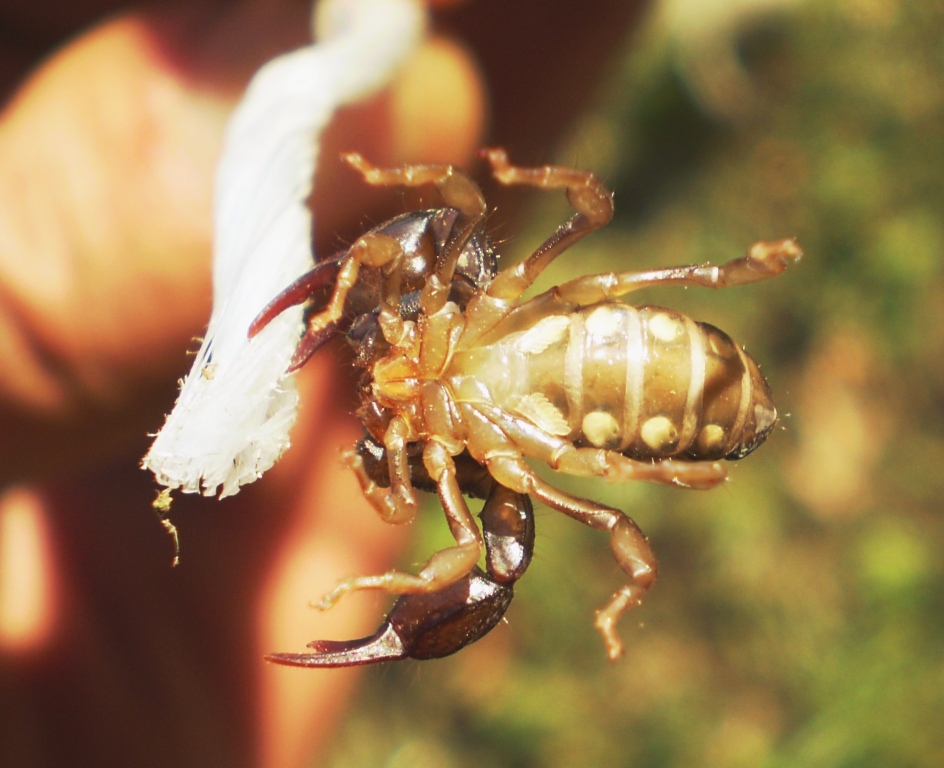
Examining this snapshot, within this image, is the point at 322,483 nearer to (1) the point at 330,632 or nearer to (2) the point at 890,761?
(1) the point at 330,632

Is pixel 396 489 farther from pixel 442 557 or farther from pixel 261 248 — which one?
pixel 261 248

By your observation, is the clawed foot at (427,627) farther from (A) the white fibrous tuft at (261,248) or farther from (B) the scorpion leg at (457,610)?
(A) the white fibrous tuft at (261,248)

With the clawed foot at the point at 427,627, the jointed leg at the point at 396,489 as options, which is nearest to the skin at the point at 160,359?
the jointed leg at the point at 396,489

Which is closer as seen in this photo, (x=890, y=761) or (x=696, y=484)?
(x=696, y=484)

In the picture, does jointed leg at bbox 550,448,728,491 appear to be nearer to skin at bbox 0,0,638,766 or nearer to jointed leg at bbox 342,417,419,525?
jointed leg at bbox 342,417,419,525

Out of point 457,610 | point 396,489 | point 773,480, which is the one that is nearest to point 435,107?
point 396,489

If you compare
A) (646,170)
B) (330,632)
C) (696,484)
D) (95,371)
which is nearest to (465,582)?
(696,484)
